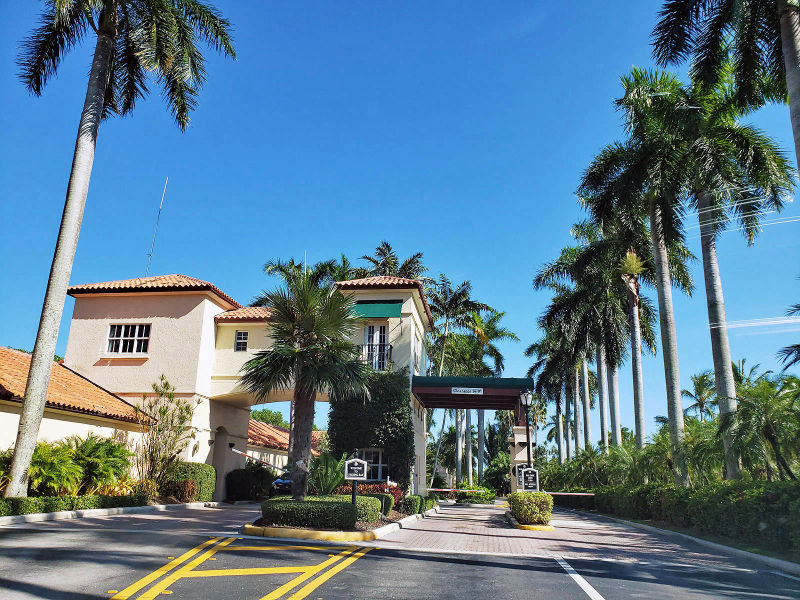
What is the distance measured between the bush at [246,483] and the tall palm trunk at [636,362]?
58.3 feet

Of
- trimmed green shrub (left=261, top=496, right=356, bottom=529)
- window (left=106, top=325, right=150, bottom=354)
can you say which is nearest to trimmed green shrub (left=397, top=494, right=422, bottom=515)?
trimmed green shrub (left=261, top=496, right=356, bottom=529)

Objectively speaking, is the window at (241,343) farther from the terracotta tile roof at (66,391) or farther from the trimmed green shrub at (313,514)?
the trimmed green shrub at (313,514)

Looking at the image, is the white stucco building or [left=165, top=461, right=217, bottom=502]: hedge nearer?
[left=165, top=461, right=217, bottom=502]: hedge

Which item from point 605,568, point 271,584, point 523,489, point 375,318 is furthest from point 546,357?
point 271,584

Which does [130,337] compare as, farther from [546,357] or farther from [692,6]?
[546,357]

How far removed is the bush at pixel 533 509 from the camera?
58.9 feet

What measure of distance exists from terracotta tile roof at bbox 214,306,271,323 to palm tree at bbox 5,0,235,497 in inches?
337

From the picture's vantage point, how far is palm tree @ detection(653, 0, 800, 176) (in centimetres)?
1448

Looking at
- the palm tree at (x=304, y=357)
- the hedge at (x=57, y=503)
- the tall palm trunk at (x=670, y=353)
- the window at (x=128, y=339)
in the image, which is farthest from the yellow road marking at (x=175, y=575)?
the window at (x=128, y=339)

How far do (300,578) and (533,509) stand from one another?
11801 millimetres

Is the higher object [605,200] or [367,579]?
[605,200]

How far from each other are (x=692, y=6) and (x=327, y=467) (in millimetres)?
15750

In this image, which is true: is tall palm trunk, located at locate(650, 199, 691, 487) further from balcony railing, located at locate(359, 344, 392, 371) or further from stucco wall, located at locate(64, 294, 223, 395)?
stucco wall, located at locate(64, 294, 223, 395)

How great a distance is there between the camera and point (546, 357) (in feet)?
165
